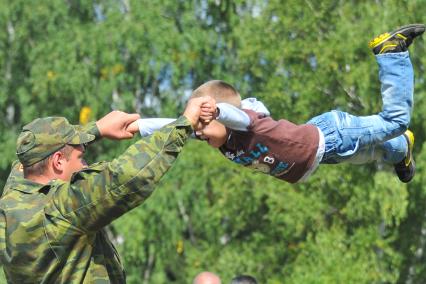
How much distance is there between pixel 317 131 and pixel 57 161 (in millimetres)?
1671

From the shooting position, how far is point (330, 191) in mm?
16656

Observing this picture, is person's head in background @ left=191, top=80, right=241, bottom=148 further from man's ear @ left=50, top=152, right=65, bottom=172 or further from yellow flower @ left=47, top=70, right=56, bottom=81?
yellow flower @ left=47, top=70, right=56, bottom=81

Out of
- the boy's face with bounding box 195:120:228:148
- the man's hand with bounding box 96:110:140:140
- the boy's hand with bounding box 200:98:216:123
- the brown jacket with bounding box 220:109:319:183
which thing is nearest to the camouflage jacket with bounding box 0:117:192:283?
the boy's hand with bounding box 200:98:216:123

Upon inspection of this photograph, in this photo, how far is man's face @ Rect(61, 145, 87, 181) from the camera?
451cm

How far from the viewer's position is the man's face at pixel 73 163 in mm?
4512

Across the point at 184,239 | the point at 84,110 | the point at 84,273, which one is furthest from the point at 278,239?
the point at 84,273

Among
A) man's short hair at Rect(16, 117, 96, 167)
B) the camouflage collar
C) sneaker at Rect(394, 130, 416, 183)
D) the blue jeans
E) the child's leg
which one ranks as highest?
man's short hair at Rect(16, 117, 96, 167)

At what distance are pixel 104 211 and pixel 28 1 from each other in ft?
61.8

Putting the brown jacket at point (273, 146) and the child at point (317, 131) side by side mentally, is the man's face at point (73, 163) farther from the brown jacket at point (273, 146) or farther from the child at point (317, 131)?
the brown jacket at point (273, 146)

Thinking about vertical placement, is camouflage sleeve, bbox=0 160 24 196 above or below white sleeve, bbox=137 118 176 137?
below

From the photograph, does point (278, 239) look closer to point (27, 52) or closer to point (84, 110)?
point (84, 110)

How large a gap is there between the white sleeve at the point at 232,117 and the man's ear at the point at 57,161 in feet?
2.66

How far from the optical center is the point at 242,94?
67.4ft

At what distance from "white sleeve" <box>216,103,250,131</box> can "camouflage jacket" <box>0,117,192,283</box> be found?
68 cm
